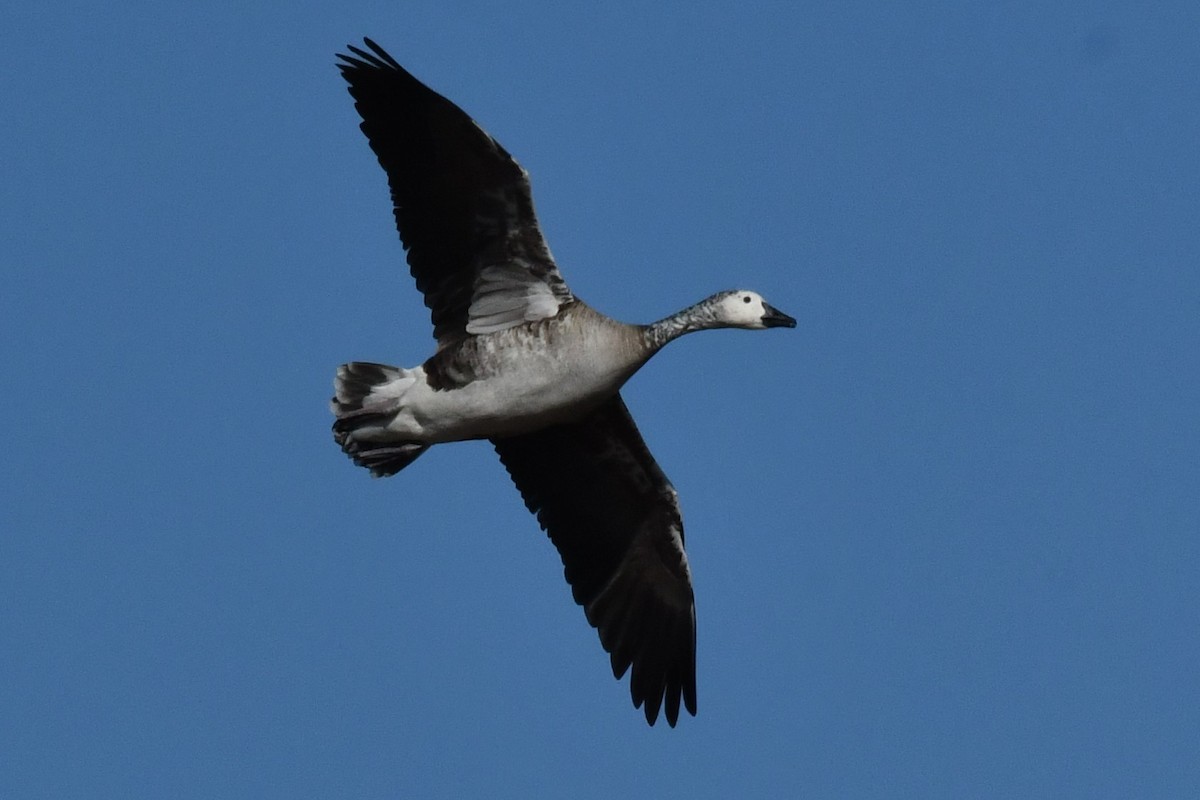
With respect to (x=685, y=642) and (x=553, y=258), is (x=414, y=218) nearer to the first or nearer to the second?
(x=553, y=258)

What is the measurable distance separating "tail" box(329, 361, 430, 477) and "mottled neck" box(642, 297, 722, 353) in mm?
1748

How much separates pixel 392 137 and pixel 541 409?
2137 millimetres

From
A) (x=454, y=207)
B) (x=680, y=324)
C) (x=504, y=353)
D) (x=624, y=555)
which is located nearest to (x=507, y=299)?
(x=504, y=353)

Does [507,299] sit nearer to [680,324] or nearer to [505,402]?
[505,402]

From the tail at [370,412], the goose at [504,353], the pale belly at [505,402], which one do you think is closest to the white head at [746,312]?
the goose at [504,353]

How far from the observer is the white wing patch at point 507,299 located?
1370cm

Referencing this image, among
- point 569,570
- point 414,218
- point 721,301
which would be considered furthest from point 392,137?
point 569,570

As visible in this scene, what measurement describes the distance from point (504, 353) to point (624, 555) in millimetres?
2232

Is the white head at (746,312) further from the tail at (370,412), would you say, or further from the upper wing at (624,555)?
the tail at (370,412)

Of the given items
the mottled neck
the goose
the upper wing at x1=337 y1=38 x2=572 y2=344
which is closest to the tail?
the goose

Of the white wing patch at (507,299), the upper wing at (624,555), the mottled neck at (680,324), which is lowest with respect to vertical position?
the upper wing at (624,555)

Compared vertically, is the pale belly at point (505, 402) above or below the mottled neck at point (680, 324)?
below

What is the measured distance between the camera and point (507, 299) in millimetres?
13789

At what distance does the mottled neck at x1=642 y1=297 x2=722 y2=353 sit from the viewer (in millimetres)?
13578
